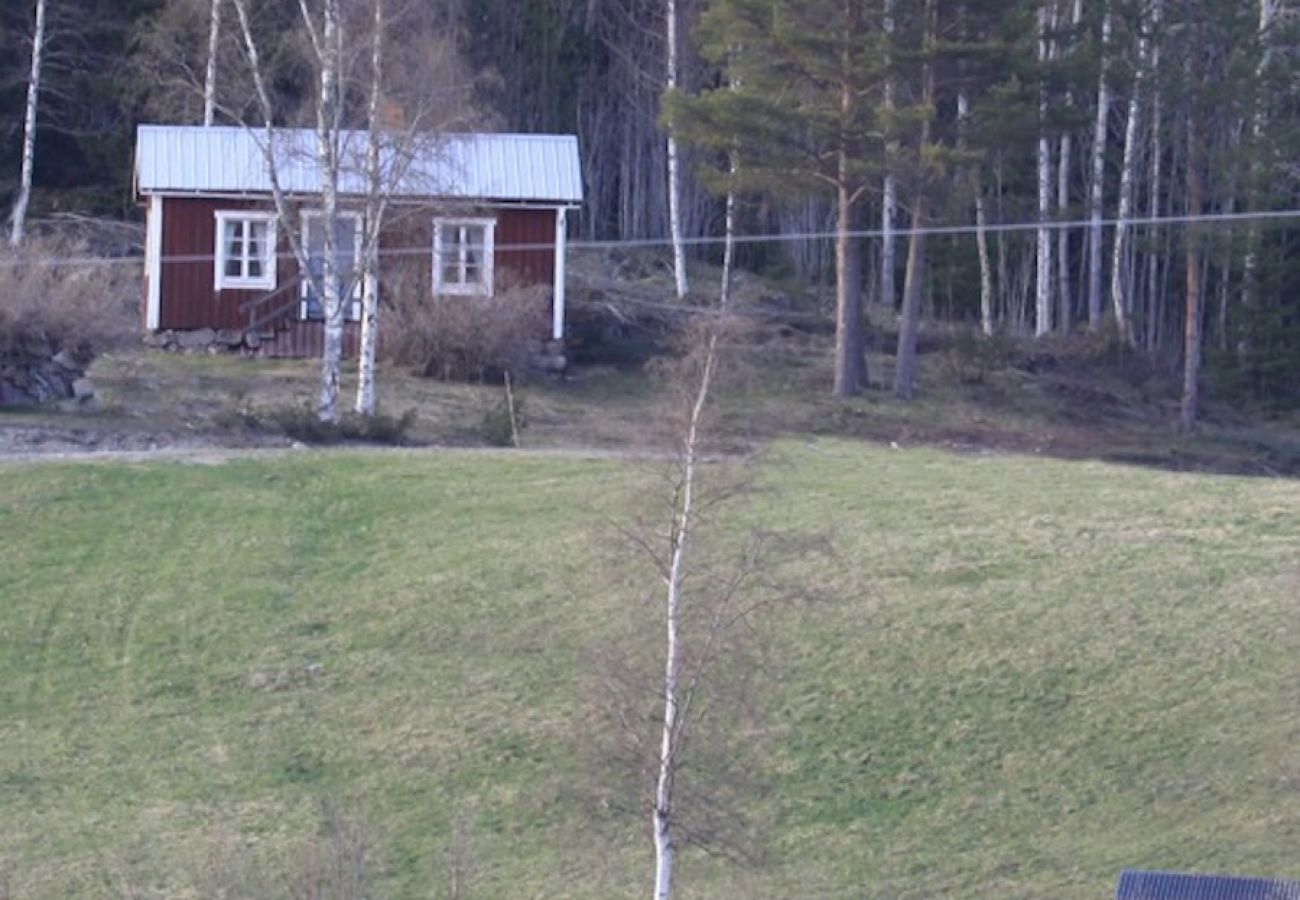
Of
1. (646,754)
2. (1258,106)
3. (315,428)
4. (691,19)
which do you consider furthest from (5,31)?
(646,754)

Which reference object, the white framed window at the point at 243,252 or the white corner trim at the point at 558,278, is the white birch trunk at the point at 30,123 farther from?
the white corner trim at the point at 558,278

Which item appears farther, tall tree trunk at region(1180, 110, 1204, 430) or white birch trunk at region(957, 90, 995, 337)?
white birch trunk at region(957, 90, 995, 337)

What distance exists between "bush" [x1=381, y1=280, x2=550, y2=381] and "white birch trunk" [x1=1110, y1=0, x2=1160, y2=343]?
1328cm

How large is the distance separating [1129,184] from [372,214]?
2230 cm

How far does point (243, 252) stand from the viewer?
42000 millimetres

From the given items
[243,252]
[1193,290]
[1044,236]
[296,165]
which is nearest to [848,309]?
[1193,290]

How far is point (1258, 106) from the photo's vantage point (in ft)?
151

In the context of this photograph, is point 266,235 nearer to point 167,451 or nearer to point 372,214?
point 372,214

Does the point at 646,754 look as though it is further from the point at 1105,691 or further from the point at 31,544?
the point at 31,544

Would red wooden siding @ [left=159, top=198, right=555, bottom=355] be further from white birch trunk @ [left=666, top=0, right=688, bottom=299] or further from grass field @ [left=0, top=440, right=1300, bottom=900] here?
grass field @ [left=0, top=440, right=1300, bottom=900]

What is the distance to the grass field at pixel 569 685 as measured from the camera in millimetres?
17109

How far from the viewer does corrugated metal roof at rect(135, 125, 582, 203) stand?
131 feet

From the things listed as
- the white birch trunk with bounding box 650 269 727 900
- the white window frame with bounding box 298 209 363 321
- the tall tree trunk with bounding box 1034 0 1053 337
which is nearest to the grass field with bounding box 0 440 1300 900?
the white birch trunk with bounding box 650 269 727 900

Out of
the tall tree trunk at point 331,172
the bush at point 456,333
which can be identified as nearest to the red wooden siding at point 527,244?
the bush at point 456,333
